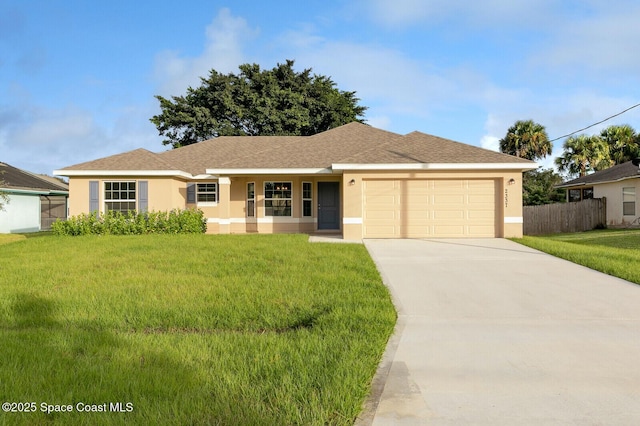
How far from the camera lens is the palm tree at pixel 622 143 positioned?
31812 millimetres

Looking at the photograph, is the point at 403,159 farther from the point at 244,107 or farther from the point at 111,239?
the point at 244,107

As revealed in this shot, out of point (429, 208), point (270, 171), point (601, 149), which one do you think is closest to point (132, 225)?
point (270, 171)

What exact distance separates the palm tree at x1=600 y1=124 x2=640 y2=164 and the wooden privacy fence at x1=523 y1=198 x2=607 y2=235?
9.97m

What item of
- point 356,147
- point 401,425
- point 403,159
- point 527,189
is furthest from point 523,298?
point 527,189

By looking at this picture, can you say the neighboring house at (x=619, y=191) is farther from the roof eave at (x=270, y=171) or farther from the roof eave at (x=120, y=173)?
the roof eave at (x=120, y=173)

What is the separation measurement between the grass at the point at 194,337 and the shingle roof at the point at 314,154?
23.1 feet

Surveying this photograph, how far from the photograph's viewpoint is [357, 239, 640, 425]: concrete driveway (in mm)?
3459

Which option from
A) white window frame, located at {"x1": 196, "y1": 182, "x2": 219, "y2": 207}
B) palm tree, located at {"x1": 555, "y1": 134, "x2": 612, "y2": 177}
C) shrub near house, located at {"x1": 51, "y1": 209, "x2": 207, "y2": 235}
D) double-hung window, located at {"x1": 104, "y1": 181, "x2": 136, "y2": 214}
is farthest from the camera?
palm tree, located at {"x1": 555, "y1": 134, "x2": 612, "y2": 177}

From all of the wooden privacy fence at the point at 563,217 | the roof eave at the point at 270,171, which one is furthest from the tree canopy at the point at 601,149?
the roof eave at the point at 270,171

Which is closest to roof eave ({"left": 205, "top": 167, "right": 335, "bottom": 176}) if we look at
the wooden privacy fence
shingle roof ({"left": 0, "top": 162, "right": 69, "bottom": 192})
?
the wooden privacy fence

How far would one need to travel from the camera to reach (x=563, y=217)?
23.6m

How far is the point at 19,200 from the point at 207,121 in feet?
47.0

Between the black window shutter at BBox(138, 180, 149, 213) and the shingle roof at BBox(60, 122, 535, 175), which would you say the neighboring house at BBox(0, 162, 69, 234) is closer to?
the black window shutter at BBox(138, 180, 149, 213)

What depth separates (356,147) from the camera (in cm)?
2091
